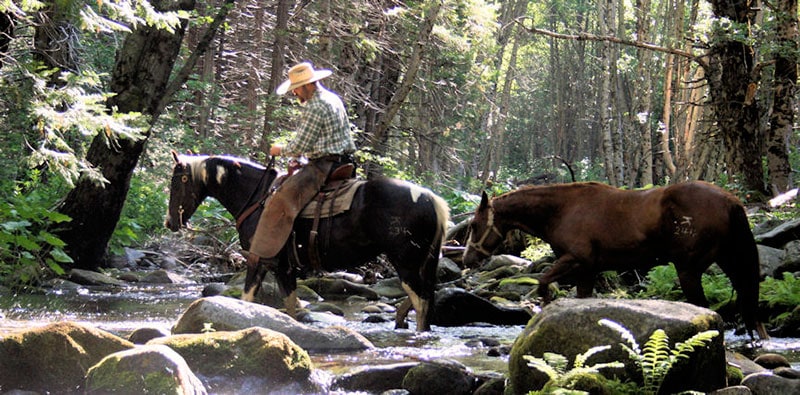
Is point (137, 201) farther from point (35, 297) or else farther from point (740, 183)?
point (740, 183)

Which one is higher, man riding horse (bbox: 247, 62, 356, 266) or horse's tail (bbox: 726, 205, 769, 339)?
man riding horse (bbox: 247, 62, 356, 266)

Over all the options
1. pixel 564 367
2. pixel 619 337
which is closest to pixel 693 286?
pixel 619 337

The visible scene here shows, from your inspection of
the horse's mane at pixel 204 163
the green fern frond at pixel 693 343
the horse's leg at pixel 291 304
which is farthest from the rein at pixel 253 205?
the green fern frond at pixel 693 343

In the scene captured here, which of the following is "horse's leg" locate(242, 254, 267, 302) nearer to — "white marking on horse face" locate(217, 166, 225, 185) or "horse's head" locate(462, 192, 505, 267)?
"white marking on horse face" locate(217, 166, 225, 185)

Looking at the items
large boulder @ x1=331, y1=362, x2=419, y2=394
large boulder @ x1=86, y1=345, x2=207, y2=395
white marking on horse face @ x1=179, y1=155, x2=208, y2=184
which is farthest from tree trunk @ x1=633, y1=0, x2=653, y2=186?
large boulder @ x1=86, y1=345, x2=207, y2=395

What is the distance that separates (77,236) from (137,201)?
446 centimetres

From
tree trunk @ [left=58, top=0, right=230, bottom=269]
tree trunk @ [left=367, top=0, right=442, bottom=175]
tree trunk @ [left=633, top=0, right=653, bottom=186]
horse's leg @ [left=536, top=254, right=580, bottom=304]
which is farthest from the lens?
tree trunk @ [left=633, top=0, right=653, bottom=186]

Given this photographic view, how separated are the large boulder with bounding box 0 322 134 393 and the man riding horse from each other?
394 cm

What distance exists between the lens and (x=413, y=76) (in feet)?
65.5

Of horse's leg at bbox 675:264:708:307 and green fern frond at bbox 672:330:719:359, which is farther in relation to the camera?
horse's leg at bbox 675:264:708:307

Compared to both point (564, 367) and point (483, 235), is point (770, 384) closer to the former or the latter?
point (564, 367)

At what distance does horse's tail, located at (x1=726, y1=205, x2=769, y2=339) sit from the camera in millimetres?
8727

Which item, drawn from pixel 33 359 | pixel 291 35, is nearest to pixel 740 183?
pixel 291 35

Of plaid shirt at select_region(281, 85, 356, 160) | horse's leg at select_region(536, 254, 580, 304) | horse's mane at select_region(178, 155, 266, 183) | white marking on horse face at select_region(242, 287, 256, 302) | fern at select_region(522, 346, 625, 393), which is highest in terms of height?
plaid shirt at select_region(281, 85, 356, 160)
